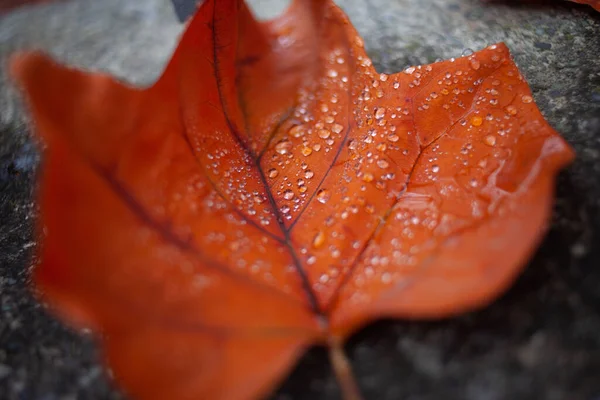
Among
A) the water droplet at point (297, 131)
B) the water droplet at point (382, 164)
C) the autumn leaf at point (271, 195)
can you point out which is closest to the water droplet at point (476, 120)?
the autumn leaf at point (271, 195)

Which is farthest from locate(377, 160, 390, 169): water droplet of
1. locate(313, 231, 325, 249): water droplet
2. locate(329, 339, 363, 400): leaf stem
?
locate(329, 339, 363, 400): leaf stem

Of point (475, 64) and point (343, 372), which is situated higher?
point (475, 64)

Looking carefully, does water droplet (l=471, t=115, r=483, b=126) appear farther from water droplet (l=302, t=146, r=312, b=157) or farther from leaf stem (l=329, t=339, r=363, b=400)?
leaf stem (l=329, t=339, r=363, b=400)

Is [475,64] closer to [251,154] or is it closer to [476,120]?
[476,120]

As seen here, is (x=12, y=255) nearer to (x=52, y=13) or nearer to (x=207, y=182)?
(x=207, y=182)

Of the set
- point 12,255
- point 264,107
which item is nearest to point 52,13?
point 12,255

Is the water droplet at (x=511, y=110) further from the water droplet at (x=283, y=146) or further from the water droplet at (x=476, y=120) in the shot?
the water droplet at (x=283, y=146)

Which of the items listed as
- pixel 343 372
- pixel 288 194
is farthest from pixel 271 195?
pixel 343 372
